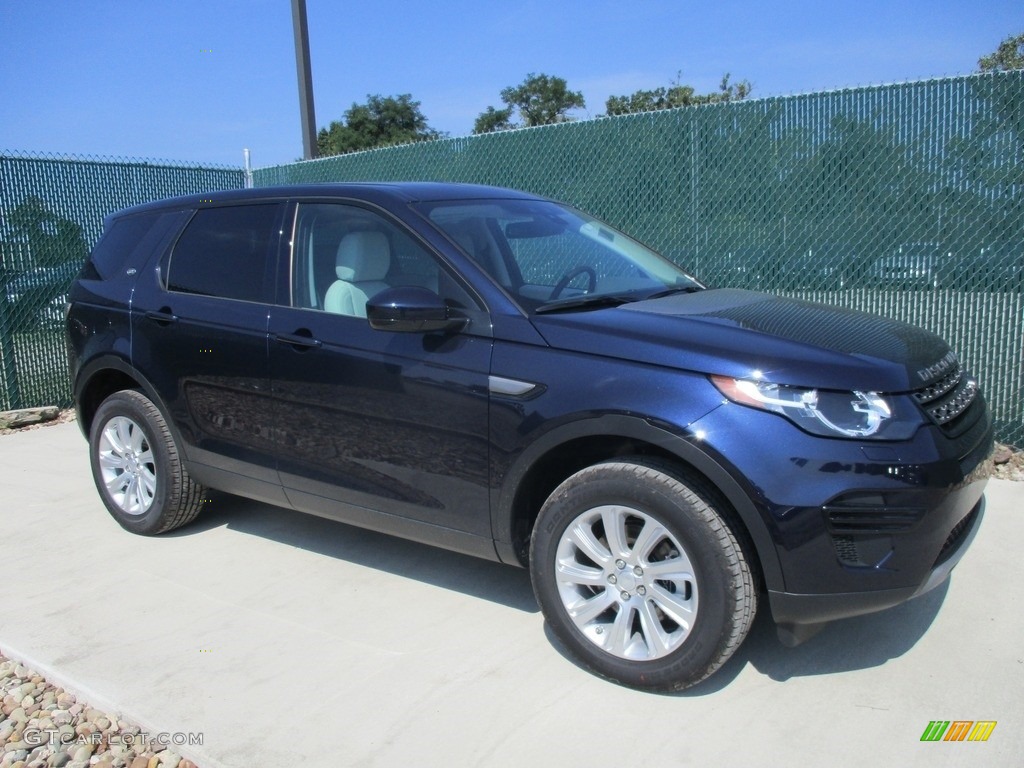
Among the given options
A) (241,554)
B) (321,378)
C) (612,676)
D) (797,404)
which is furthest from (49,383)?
(797,404)

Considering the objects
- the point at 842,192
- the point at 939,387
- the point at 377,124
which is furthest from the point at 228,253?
the point at 377,124

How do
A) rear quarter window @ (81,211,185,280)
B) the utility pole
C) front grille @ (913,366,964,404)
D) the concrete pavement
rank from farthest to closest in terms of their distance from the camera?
the utility pole
rear quarter window @ (81,211,185,280)
front grille @ (913,366,964,404)
the concrete pavement

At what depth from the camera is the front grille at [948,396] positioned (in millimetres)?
2854

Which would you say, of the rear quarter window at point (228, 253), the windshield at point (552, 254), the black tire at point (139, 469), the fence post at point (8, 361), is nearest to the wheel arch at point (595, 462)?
→ the windshield at point (552, 254)

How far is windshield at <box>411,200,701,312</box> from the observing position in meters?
3.52

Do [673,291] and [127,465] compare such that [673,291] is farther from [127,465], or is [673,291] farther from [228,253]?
[127,465]

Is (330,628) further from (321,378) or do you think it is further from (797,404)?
(797,404)

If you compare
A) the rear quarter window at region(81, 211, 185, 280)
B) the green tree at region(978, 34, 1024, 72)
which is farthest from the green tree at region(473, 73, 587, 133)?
the rear quarter window at region(81, 211, 185, 280)

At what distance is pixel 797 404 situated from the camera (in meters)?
2.71

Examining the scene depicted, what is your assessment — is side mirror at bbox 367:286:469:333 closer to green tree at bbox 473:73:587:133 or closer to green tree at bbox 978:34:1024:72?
green tree at bbox 978:34:1024:72

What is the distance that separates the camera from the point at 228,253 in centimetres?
425

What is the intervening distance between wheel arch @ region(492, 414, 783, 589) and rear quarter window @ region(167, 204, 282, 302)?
5.27ft

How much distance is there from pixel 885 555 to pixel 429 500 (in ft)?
5.50

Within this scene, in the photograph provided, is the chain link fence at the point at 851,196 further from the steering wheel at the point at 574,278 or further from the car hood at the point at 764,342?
the steering wheel at the point at 574,278
